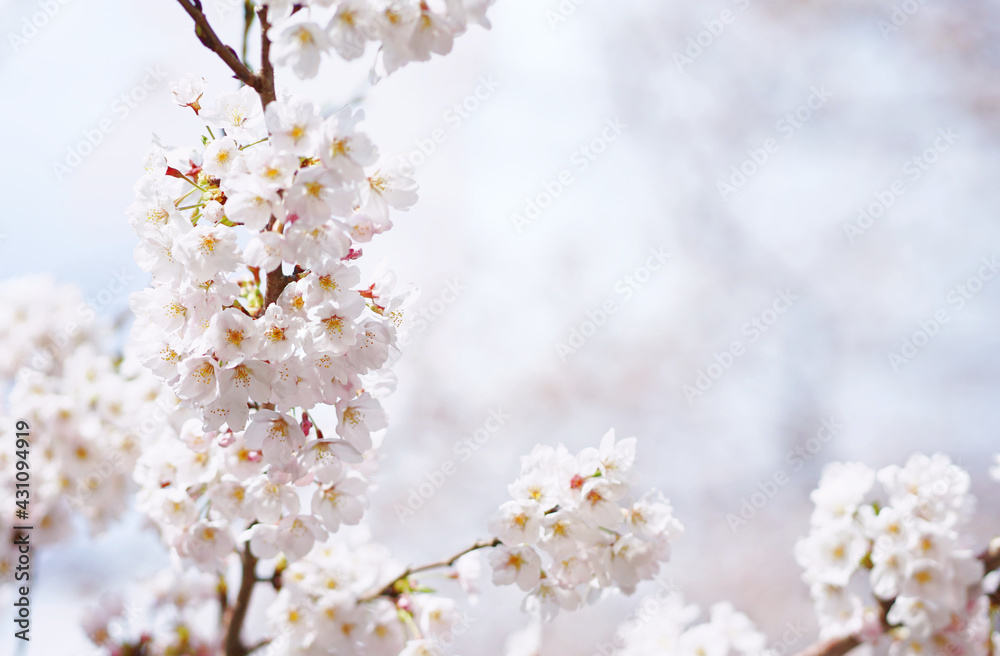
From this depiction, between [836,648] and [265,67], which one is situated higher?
[265,67]

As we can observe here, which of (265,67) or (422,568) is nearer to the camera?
(265,67)

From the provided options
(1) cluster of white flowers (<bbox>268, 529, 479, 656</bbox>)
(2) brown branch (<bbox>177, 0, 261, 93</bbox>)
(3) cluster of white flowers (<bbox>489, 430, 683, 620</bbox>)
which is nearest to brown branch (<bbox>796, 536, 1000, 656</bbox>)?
(3) cluster of white flowers (<bbox>489, 430, 683, 620</bbox>)

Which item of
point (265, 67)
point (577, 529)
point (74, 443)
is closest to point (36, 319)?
point (74, 443)

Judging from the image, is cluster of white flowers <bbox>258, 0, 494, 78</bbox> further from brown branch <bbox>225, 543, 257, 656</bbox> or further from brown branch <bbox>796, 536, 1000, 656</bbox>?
brown branch <bbox>796, 536, 1000, 656</bbox>

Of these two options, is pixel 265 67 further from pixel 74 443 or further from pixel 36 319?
pixel 36 319

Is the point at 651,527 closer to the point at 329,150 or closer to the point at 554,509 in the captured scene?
the point at 554,509

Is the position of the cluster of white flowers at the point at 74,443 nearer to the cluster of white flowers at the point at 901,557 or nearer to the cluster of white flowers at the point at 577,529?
the cluster of white flowers at the point at 577,529
